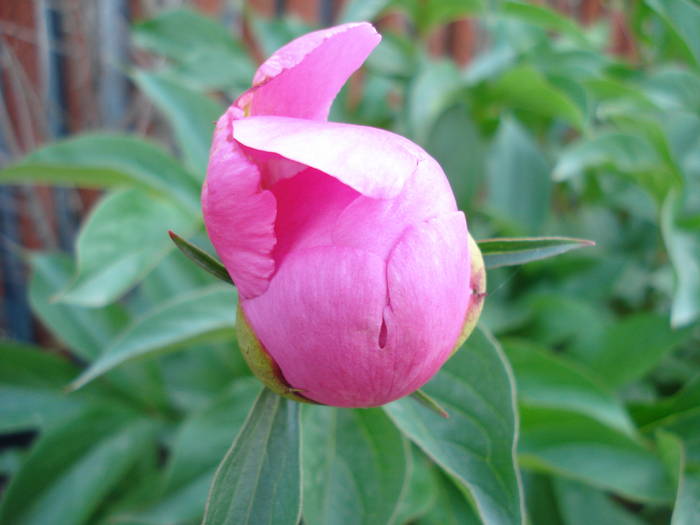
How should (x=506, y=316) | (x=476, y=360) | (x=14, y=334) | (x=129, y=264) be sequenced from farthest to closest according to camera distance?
(x=14, y=334), (x=506, y=316), (x=129, y=264), (x=476, y=360)

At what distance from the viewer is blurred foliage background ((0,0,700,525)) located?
0.56 meters

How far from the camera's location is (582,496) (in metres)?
0.64

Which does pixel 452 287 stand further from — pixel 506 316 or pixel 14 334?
pixel 14 334

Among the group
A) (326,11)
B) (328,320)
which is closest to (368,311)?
(328,320)

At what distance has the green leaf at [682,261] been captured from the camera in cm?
51

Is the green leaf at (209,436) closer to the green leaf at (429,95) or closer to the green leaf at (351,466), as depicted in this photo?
the green leaf at (351,466)

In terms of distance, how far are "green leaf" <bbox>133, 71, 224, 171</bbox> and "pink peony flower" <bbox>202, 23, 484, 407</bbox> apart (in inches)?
15.6

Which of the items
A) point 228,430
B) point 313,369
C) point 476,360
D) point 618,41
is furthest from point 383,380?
point 618,41

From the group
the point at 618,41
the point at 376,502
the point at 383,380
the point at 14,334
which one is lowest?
the point at 14,334

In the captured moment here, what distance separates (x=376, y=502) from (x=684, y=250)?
1.24ft

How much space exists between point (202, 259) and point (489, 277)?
1.24 ft

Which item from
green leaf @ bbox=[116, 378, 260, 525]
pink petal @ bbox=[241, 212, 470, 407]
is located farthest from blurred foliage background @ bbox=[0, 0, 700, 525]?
pink petal @ bbox=[241, 212, 470, 407]

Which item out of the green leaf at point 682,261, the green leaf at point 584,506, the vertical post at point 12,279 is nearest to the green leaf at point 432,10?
the green leaf at point 682,261

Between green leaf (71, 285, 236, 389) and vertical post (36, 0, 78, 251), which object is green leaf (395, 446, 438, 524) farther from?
vertical post (36, 0, 78, 251)
